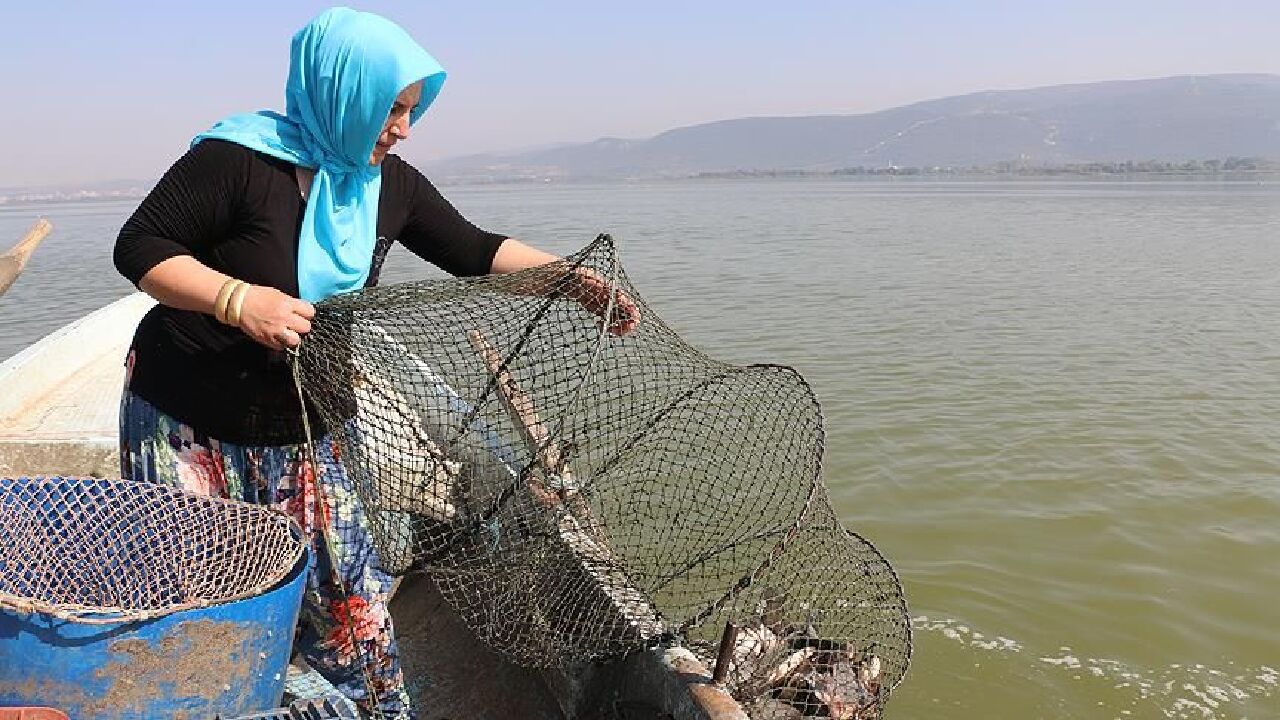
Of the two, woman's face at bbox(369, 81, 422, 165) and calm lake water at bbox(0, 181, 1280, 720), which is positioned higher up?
woman's face at bbox(369, 81, 422, 165)

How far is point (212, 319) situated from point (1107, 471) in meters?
5.63

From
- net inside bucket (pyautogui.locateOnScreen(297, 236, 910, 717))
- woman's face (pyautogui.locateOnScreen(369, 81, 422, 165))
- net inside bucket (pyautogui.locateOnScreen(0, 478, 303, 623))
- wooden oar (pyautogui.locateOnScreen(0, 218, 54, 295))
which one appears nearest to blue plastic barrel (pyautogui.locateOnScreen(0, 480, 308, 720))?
net inside bucket (pyautogui.locateOnScreen(0, 478, 303, 623))

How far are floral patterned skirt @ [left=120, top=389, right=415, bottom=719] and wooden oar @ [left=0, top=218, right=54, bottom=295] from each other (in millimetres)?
3635

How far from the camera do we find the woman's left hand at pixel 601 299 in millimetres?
2492

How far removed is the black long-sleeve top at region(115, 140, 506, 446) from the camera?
1.95 meters

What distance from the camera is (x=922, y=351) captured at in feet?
31.0

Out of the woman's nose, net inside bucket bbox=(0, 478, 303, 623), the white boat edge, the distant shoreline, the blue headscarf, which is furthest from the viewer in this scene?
the distant shoreline

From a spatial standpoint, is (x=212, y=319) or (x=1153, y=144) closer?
(x=212, y=319)

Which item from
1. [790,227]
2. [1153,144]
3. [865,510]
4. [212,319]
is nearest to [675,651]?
[212,319]

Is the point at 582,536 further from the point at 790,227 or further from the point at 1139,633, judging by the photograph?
the point at 790,227

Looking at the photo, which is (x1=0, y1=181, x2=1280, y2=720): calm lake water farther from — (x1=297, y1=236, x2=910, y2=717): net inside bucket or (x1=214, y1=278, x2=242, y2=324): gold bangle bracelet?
(x1=214, y1=278, x2=242, y2=324): gold bangle bracelet

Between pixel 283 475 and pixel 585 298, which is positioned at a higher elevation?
pixel 585 298

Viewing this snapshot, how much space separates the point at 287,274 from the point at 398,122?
15.6 inches

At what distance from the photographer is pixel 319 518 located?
2344 millimetres
